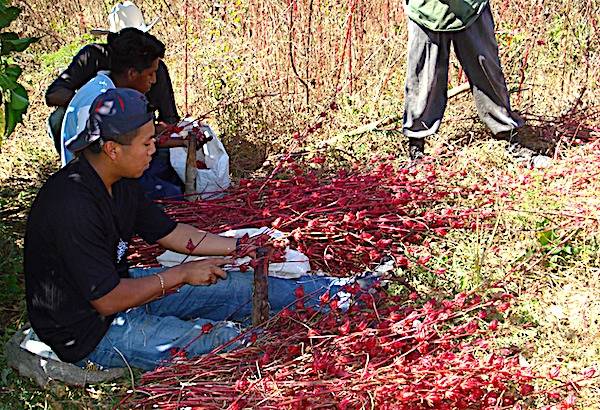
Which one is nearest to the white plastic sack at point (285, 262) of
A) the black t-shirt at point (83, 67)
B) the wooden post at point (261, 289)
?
the wooden post at point (261, 289)

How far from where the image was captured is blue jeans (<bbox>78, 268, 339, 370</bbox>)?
2.67 m

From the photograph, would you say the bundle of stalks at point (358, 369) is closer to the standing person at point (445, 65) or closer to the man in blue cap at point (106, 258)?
the man in blue cap at point (106, 258)

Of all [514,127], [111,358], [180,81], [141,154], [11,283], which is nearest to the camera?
[141,154]

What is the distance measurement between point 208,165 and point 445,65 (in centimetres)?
166

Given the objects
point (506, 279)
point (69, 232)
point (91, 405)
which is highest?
point (69, 232)

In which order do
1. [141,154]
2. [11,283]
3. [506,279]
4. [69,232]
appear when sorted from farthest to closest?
[11,283]
[506,279]
[141,154]
[69,232]

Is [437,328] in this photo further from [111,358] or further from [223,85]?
[223,85]

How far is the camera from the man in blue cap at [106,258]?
237 cm

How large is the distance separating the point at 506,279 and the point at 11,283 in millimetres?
2398

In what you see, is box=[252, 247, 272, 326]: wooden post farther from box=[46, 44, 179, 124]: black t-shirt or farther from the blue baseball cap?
box=[46, 44, 179, 124]: black t-shirt

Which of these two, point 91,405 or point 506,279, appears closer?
point 91,405

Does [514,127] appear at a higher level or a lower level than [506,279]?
higher

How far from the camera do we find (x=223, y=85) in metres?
5.42

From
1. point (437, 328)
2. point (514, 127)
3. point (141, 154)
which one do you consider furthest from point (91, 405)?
point (514, 127)
